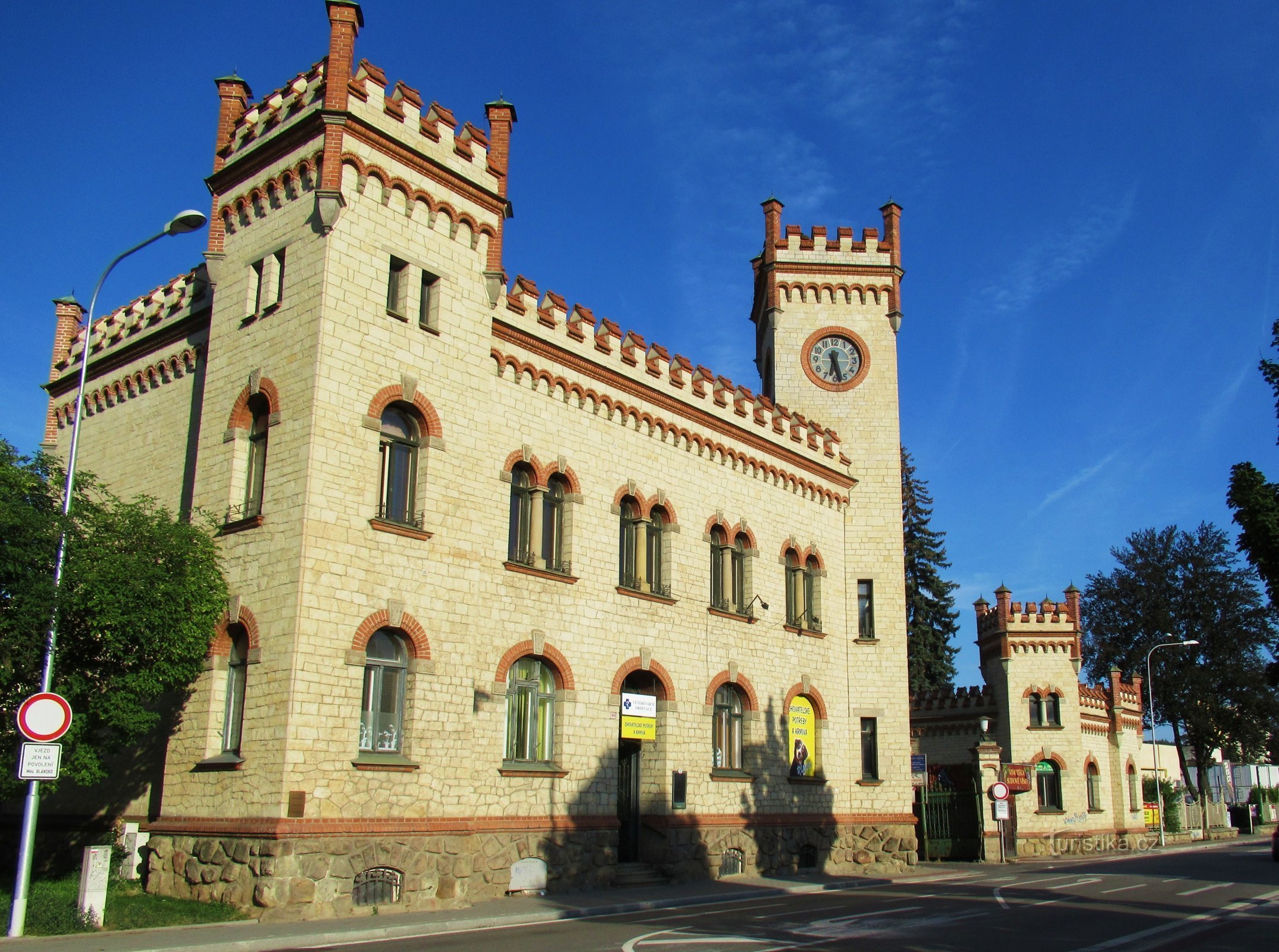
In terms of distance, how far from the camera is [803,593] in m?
31.3

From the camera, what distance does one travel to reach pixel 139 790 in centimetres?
2114

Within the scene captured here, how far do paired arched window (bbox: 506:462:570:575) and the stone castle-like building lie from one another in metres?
0.07

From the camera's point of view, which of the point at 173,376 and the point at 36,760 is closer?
the point at 36,760

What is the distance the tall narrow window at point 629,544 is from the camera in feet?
83.4

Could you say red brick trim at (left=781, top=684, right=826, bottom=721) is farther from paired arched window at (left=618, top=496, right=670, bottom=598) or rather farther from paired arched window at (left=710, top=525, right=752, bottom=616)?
paired arched window at (left=618, top=496, right=670, bottom=598)

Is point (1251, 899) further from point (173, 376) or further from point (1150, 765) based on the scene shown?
point (1150, 765)

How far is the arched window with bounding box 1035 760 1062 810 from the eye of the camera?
4191 centimetres

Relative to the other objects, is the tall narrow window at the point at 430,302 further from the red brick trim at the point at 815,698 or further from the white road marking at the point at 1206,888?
the white road marking at the point at 1206,888

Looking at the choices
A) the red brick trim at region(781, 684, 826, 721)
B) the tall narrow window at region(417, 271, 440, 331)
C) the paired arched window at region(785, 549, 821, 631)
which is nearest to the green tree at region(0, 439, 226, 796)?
the tall narrow window at region(417, 271, 440, 331)

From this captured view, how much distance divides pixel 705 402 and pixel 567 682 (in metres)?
9.05

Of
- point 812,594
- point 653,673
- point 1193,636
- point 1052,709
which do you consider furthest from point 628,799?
point 1193,636

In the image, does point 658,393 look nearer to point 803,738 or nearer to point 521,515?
point 521,515

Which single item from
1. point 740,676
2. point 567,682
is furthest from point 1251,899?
point 567,682

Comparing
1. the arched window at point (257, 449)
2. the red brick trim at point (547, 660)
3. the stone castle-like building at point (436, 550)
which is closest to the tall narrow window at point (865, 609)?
the stone castle-like building at point (436, 550)
